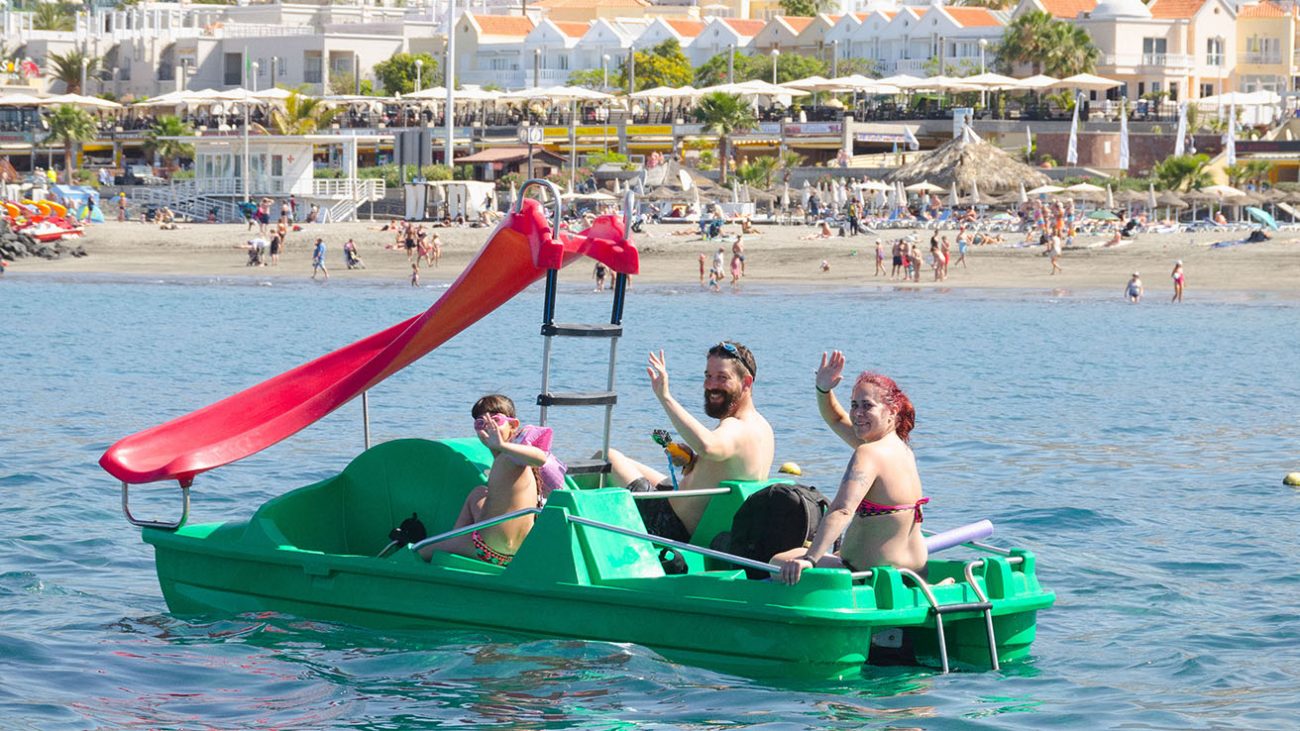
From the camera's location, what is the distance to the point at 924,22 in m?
95.6

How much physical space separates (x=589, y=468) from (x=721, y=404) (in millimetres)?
772

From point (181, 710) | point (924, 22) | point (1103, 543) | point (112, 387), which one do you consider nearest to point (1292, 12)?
point (924, 22)

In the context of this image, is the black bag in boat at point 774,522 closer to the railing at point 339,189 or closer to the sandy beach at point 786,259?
the sandy beach at point 786,259

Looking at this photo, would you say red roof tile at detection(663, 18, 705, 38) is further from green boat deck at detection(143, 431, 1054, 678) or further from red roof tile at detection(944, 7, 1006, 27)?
green boat deck at detection(143, 431, 1054, 678)

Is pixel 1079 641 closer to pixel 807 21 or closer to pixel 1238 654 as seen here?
pixel 1238 654

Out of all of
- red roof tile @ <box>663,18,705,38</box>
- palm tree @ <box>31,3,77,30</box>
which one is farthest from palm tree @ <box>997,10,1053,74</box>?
palm tree @ <box>31,3,77,30</box>

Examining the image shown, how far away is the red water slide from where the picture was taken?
9758mm

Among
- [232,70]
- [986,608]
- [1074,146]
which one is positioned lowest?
[986,608]

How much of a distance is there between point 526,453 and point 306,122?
212ft

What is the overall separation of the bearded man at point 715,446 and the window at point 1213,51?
88395 mm

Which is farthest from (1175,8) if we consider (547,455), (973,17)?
(547,455)

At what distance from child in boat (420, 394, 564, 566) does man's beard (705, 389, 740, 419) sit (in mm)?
827

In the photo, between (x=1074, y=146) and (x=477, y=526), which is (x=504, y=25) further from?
(x=477, y=526)

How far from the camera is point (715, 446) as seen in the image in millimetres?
9625
